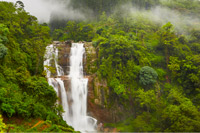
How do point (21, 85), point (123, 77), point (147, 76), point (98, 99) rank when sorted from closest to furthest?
point (21, 85) < point (98, 99) < point (147, 76) < point (123, 77)

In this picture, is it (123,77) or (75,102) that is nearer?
(75,102)

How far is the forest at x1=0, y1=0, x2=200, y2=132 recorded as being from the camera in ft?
38.2

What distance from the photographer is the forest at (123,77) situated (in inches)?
458

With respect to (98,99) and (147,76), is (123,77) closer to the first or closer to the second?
(147,76)

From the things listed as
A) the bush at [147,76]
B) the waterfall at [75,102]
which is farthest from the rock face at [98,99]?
the bush at [147,76]

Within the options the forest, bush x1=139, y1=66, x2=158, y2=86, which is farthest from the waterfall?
bush x1=139, y1=66, x2=158, y2=86

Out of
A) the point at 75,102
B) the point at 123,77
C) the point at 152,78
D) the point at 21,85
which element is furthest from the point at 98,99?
the point at 21,85

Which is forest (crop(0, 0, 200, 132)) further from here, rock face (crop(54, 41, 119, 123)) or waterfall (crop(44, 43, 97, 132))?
waterfall (crop(44, 43, 97, 132))

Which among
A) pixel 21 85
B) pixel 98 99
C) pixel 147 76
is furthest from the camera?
pixel 147 76

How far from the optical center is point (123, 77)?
71.0 ft

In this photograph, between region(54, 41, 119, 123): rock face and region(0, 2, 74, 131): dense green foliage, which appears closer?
region(0, 2, 74, 131): dense green foliage

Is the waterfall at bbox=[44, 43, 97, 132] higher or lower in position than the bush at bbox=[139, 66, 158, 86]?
lower

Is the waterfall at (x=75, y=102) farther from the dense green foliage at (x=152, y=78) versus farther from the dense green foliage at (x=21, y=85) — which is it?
the dense green foliage at (x=152, y=78)

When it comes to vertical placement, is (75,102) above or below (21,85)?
below
